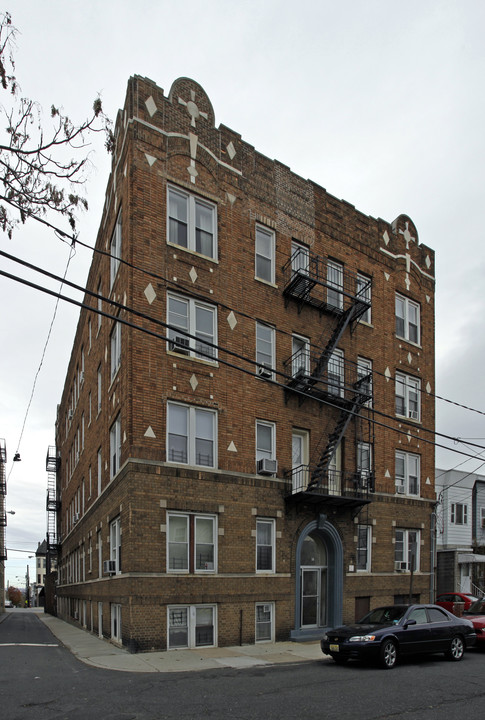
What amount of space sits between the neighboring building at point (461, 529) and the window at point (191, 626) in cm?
1958

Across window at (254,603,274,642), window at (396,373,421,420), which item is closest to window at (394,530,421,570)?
window at (396,373,421,420)

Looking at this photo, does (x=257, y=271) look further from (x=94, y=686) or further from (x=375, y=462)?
(x=94, y=686)

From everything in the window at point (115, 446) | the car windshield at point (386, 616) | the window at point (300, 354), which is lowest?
the car windshield at point (386, 616)

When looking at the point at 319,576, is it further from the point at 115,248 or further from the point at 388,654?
the point at 115,248

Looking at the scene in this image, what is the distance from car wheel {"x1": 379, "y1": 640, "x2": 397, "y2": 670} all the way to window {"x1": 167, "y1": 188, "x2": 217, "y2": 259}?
11.9 metres

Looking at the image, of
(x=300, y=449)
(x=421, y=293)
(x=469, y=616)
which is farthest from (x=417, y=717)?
(x=421, y=293)

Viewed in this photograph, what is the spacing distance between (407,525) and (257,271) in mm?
11344

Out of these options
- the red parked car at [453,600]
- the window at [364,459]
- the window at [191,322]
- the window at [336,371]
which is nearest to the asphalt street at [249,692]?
the window at [364,459]

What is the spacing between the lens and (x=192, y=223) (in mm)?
19281

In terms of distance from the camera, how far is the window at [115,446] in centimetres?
1903

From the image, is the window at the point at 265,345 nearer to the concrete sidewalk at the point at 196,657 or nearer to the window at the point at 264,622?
the window at the point at 264,622

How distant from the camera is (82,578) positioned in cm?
2769

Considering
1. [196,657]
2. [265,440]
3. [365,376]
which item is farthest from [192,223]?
[196,657]

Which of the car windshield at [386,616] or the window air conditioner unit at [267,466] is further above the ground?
the window air conditioner unit at [267,466]
